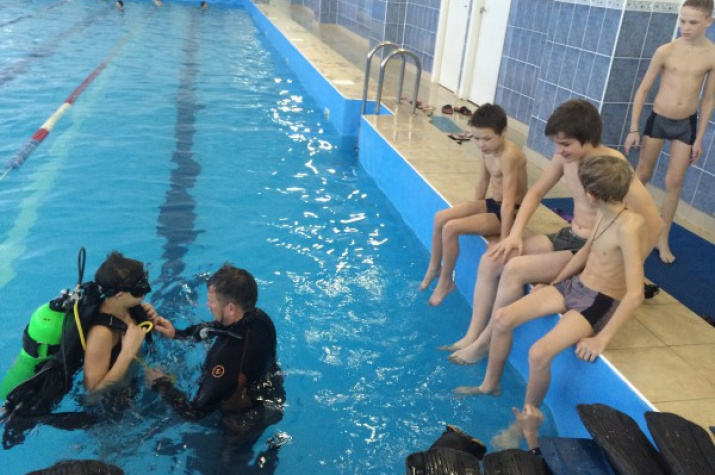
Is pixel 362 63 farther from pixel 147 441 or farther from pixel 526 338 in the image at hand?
pixel 147 441

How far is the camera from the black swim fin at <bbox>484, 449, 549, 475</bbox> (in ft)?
6.22

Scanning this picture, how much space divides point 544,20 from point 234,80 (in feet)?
17.9

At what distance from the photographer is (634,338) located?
293cm

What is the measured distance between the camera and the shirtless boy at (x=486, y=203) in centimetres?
347

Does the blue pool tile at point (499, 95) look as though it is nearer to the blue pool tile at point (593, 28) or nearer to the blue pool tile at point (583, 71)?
the blue pool tile at point (583, 71)

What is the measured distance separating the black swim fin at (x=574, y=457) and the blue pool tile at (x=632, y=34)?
12.7 feet

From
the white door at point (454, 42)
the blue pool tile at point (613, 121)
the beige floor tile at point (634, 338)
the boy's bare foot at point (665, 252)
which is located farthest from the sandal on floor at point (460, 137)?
the beige floor tile at point (634, 338)

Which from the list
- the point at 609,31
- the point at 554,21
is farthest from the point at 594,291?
the point at 554,21

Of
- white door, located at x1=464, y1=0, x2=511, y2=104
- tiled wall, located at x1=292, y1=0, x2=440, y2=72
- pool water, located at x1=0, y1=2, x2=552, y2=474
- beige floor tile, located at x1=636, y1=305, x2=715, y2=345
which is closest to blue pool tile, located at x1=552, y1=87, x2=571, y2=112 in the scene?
pool water, located at x1=0, y1=2, x2=552, y2=474

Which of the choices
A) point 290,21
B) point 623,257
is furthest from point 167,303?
point 290,21

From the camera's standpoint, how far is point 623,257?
267cm

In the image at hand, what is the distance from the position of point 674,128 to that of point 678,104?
0.16m

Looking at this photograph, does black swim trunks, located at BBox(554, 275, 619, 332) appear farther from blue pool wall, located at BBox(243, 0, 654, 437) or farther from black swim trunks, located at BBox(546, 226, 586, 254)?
black swim trunks, located at BBox(546, 226, 586, 254)

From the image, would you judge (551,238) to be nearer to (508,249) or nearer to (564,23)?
(508,249)
